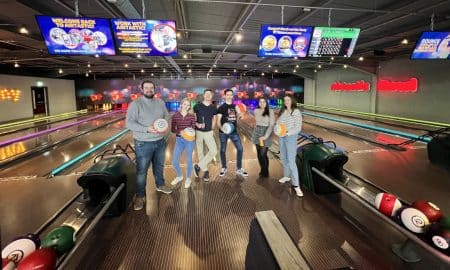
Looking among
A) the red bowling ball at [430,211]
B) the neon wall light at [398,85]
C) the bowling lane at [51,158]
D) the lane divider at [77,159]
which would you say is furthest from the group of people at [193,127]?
the neon wall light at [398,85]

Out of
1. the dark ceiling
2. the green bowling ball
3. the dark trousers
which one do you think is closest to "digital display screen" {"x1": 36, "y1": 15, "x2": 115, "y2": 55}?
the dark ceiling

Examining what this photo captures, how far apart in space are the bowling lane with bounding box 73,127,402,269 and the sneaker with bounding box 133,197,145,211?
0.30ft

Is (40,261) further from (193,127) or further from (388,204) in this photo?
(388,204)

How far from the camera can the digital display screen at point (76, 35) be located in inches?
188

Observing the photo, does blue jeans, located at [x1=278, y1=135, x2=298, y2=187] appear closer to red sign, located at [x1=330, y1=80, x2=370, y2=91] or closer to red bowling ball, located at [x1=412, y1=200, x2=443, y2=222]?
red bowling ball, located at [x1=412, y1=200, x2=443, y2=222]

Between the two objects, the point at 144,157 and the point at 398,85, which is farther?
the point at 398,85

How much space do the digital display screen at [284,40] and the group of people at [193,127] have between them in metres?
2.10

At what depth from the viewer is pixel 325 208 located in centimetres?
338

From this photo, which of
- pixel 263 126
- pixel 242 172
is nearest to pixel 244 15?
pixel 263 126

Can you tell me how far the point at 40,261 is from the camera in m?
1.75

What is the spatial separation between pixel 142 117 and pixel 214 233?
156cm

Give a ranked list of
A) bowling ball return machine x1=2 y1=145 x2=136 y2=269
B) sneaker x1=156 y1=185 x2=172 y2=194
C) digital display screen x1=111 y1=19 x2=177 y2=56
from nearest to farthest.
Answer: bowling ball return machine x1=2 y1=145 x2=136 y2=269 < sneaker x1=156 y1=185 x2=172 y2=194 < digital display screen x1=111 y1=19 x2=177 y2=56

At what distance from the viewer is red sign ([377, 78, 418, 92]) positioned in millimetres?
11796

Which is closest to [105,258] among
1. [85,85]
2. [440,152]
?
[440,152]
